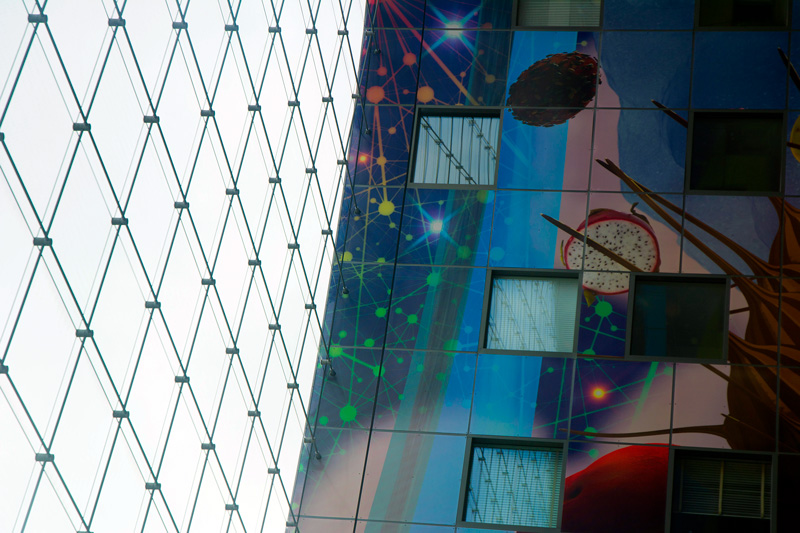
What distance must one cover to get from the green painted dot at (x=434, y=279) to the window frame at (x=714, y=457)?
629 cm

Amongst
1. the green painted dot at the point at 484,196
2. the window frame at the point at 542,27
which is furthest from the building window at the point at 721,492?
the window frame at the point at 542,27

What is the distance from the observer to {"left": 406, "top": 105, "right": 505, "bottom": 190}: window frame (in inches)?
1026

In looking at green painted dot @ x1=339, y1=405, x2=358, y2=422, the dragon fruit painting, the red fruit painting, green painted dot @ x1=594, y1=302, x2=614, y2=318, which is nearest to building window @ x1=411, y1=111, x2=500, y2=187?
the dragon fruit painting

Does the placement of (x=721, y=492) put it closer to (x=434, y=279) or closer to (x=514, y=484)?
(x=514, y=484)

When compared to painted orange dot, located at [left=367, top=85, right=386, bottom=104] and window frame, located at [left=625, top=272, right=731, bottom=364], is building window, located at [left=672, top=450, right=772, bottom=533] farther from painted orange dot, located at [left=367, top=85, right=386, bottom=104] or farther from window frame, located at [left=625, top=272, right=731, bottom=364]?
painted orange dot, located at [left=367, top=85, right=386, bottom=104]

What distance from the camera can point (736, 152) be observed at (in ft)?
83.2

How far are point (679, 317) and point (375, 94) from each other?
30.1ft

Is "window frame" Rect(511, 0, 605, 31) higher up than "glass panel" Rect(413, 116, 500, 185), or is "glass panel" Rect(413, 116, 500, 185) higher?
"window frame" Rect(511, 0, 605, 31)

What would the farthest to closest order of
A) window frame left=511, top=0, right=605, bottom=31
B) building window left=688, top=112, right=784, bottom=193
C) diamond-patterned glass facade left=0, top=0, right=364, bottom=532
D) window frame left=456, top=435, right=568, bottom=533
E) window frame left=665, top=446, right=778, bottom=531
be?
1. window frame left=511, top=0, right=605, bottom=31
2. building window left=688, top=112, right=784, bottom=193
3. window frame left=456, top=435, right=568, bottom=533
4. window frame left=665, top=446, right=778, bottom=531
5. diamond-patterned glass facade left=0, top=0, right=364, bottom=532

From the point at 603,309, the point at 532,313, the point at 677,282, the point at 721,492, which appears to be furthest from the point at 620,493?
the point at 677,282

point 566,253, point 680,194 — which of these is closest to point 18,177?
point 566,253

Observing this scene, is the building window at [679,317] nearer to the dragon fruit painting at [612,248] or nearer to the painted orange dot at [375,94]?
the dragon fruit painting at [612,248]

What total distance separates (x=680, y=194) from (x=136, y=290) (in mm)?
13831

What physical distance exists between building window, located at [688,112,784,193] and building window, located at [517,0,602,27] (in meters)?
3.72
